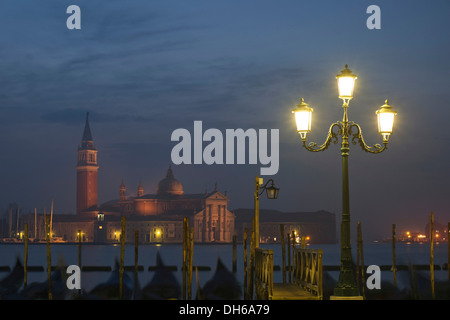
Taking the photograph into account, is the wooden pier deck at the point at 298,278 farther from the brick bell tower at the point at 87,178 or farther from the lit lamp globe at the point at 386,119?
the brick bell tower at the point at 87,178

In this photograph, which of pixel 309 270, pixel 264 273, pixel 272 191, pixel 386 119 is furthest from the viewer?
pixel 272 191

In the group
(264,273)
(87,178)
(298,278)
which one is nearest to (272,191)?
(298,278)

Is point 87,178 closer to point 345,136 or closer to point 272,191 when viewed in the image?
point 272,191

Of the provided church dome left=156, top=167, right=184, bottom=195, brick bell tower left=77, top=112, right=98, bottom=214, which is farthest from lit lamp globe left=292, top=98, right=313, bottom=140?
brick bell tower left=77, top=112, right=98, bottom=214

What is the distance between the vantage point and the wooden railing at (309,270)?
9578mm

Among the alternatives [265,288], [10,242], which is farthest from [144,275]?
[10,242]

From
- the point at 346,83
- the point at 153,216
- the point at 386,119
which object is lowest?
the point at 153,216

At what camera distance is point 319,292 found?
9.59 m

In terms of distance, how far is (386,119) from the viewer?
30.6ft

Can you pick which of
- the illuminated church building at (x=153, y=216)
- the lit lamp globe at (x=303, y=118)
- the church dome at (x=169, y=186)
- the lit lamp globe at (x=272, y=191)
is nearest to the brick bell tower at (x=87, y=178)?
the illuminated church building at (x=153, y=216)

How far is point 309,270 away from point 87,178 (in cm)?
9820

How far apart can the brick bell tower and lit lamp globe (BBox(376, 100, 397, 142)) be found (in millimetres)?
96025

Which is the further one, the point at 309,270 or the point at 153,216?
the point at 153,216
